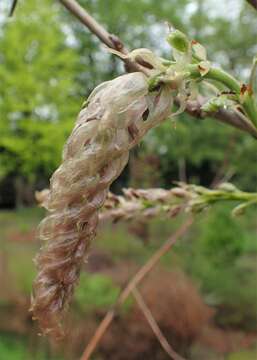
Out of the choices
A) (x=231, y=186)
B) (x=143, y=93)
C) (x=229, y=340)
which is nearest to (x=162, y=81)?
(x=143, y=93)

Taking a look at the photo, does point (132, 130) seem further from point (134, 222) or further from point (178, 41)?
point (134, 222)

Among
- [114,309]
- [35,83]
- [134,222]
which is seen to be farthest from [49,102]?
[114,309]

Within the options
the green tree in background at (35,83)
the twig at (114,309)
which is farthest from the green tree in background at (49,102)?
the twig at (114,309)

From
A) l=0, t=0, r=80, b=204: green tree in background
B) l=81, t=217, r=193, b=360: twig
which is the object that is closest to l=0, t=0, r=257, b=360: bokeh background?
l=0, t=0, r=80, b=204: green tree in background

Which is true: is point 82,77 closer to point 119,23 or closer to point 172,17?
point 119,23

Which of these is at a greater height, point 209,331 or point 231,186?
point 231,186

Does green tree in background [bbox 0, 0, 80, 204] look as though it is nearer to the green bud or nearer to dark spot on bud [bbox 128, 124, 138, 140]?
the green bud

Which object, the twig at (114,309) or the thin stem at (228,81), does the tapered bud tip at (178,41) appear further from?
the twig at (114,309)
